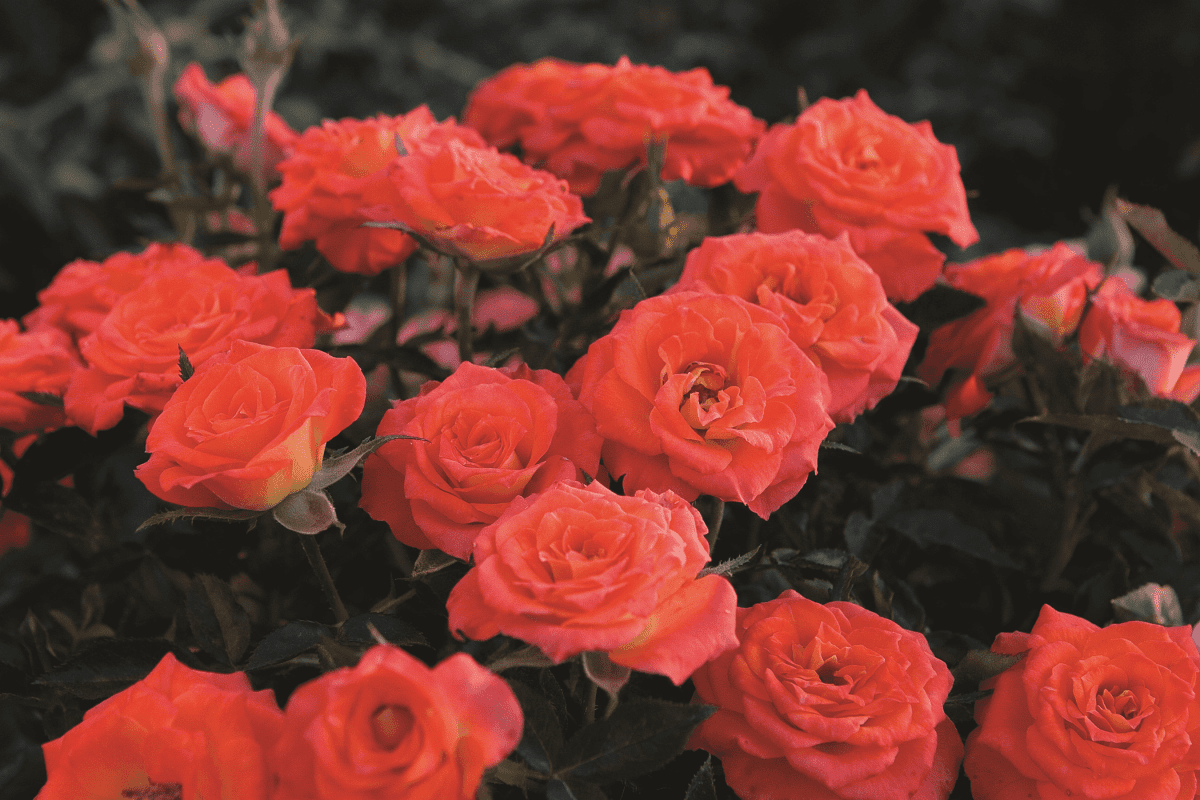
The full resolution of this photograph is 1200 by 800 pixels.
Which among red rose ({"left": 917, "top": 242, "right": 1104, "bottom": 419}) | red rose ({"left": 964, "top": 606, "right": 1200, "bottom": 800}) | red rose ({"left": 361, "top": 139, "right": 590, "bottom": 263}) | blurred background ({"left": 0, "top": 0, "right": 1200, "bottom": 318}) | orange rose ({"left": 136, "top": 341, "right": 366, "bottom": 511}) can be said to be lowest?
blurred background ({"left": 0, "top": 0, "right": 1200, "bottom": 318})

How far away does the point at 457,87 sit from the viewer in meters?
1.52

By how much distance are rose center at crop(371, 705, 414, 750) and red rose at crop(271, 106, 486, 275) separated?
0.31 meters

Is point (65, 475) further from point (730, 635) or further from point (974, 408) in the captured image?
point (974, 408)

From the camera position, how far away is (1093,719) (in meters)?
0.37

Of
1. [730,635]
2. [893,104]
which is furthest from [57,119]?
[730,635]

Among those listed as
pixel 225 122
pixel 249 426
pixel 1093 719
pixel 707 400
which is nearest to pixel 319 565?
pixel 249 426

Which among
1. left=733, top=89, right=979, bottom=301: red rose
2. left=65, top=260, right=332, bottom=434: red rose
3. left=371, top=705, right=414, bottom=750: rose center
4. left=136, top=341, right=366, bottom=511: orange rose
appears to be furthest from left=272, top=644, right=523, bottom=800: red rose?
left=733, top=89, right=979, bottom=301: red rose

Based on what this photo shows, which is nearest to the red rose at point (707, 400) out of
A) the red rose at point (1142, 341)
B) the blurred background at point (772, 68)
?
the red rose at point (1142, 341)

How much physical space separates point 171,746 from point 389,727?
0.08 m

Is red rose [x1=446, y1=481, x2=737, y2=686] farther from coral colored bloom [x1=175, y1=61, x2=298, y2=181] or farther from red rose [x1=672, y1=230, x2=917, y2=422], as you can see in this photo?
coral colored bloom [x1=175, y1=61, x2=298, y2=181]

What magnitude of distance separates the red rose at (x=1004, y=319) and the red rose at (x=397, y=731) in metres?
0.40

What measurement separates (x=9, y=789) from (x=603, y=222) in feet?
1.73

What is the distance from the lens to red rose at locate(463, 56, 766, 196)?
59 cm

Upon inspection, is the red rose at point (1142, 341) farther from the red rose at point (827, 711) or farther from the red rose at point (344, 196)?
the red rose at point (344, 196)
